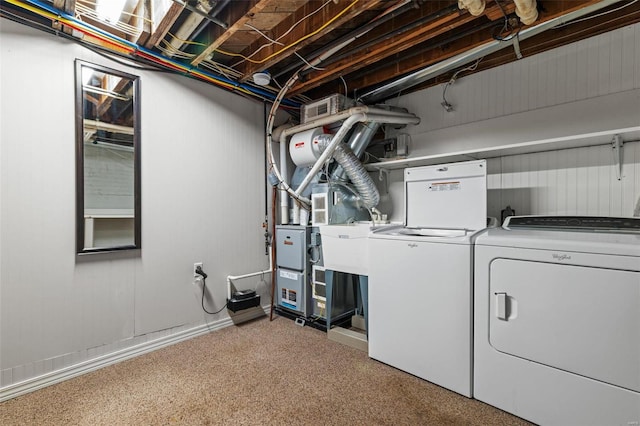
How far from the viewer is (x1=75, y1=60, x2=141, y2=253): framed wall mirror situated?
6.39 feet

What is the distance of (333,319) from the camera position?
2.66 meters

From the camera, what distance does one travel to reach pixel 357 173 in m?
2.62

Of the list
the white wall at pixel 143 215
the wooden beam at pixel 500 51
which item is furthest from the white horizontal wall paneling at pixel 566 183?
the white wall at pixel 143 215

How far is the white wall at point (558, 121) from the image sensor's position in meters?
1.85

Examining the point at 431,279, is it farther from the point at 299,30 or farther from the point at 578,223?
the point at 299,30

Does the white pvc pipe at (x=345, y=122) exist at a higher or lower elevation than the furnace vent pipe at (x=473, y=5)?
lower

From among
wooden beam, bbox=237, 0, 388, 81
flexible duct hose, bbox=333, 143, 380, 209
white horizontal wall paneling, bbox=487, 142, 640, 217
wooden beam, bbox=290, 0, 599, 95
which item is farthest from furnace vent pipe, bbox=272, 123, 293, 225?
white horizontal wall paneling, bbox=487, 142, 640, 217

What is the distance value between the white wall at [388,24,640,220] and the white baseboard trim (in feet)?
7.85

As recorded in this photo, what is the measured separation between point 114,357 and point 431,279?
2311 millimetres

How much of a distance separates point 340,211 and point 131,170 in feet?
5.78

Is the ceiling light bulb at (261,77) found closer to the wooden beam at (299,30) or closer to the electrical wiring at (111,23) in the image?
the wooden beam at (299,30)

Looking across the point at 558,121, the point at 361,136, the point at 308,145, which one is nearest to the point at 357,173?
the point at 361,136

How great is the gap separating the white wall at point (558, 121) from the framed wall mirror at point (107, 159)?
7.95 feet

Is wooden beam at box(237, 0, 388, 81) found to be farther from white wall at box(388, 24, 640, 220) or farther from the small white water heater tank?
white wall at box(388, 24, 640, 220)
